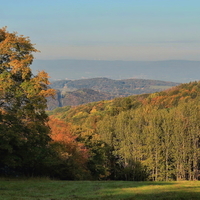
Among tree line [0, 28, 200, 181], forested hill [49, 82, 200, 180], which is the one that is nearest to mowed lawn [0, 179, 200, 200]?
tree line [0, 28, 200, 181]

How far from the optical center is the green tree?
84.7ft

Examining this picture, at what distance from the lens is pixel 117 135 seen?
7606 cm

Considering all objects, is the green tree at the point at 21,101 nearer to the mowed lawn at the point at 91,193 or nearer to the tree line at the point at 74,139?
the tree line at the point at 74,139

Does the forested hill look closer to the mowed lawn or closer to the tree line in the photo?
the tree line

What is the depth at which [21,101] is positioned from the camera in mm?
27328

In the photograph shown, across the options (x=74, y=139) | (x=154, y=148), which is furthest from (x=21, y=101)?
(x=154, y=148)

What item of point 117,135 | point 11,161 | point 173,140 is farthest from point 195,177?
point 11,161

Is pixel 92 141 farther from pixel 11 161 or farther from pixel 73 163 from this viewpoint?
pixel 11 161

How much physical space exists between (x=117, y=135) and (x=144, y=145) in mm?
9065

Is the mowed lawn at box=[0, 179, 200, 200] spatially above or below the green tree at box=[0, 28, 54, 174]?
below

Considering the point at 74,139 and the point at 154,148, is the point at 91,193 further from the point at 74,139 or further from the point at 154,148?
the point at 154,148

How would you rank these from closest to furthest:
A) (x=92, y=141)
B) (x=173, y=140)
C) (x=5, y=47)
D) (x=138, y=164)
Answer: (x=5, y=47) < (x=92, y=141) < (x=173, y=140) < (x=138, y=164)

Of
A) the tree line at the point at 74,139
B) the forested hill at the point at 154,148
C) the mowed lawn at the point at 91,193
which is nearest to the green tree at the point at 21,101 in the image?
the tree line at the point at 74,139

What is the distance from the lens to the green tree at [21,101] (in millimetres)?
25828
